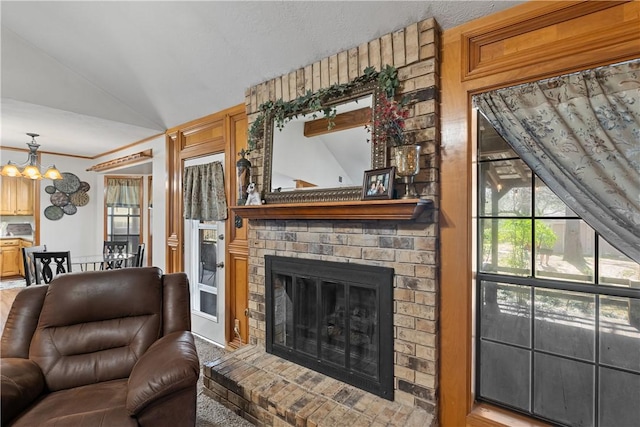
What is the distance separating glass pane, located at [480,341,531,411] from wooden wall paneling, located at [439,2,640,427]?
0.08 metres

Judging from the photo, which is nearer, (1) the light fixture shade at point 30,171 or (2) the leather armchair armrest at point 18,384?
(2) the leather armchair armrest at point 18,384

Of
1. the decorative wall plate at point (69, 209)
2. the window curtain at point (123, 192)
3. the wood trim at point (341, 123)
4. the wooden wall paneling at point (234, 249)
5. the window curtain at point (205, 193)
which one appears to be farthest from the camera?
the window curtain at point (123, 192)

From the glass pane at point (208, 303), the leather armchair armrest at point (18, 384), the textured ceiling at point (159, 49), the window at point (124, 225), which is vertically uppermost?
the textured ceiling at point (159, 49)

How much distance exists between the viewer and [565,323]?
169cm

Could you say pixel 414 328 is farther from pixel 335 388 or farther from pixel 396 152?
pixel 396 152

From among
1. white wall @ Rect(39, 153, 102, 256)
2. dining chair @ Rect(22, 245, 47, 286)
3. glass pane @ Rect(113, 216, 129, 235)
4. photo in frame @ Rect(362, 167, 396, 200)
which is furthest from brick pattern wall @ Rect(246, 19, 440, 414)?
white wall @ Rect(39, 153, 102, 256)

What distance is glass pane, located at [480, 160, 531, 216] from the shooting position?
1794mm

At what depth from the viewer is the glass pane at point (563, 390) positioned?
1.64 metres

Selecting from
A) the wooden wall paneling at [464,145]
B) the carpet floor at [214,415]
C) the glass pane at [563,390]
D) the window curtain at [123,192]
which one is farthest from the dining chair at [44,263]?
the glass pane at [563,390]

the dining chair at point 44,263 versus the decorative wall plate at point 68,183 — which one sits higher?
the decorative wall plate at point 68,183

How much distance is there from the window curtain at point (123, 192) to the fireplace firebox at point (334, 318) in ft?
17.0

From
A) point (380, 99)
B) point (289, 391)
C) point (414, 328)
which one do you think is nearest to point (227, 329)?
point (289, 391)

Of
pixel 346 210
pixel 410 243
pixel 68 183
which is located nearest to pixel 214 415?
pixel 346 210

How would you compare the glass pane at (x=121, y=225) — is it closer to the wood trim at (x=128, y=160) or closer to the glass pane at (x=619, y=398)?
the wood trim at (x=128, y=160)
